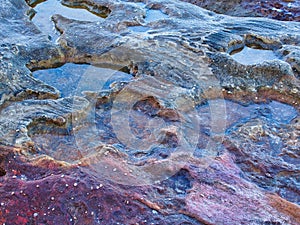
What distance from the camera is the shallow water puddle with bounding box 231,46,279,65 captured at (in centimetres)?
514

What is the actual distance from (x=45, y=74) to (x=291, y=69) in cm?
284

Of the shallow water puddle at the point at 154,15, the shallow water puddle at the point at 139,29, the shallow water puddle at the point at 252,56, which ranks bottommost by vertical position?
the shallow water puddle at the point at 139,29

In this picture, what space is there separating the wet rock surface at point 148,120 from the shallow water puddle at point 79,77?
20mm

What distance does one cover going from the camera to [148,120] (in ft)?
13.7

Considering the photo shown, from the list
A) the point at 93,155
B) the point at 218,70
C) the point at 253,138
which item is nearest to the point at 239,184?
the point at 253,138

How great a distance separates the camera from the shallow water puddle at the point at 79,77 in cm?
468

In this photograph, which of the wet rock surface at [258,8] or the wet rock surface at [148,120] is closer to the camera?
the wet rock surface at [148,120]

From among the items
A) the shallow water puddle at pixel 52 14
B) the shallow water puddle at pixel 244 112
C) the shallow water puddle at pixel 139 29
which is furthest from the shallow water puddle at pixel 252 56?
the shallow water puddle at pixel 52 14

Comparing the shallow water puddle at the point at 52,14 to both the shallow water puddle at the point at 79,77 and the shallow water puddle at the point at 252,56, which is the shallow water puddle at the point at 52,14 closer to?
the shallow water puddle at the point at 79,77

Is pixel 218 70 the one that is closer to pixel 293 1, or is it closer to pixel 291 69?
pixel 291 69

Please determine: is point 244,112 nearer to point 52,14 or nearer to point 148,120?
point 148,120

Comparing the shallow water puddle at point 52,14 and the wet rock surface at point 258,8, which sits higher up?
the wet rock surface at point 258,8

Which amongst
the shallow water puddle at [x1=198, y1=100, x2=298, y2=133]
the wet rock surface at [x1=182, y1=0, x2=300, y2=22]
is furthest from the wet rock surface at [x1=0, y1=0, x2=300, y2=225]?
the wet rock surface at [x1=182, y1=0, x2=300, y2=22]

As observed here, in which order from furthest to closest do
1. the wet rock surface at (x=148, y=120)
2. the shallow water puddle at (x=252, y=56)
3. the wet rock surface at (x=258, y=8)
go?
1. the wet rock surface at (x=258, y=8)
2. the shallow water puddle at (x=252, y=56)
3. the wet rock surface at (x=148, y=120)
